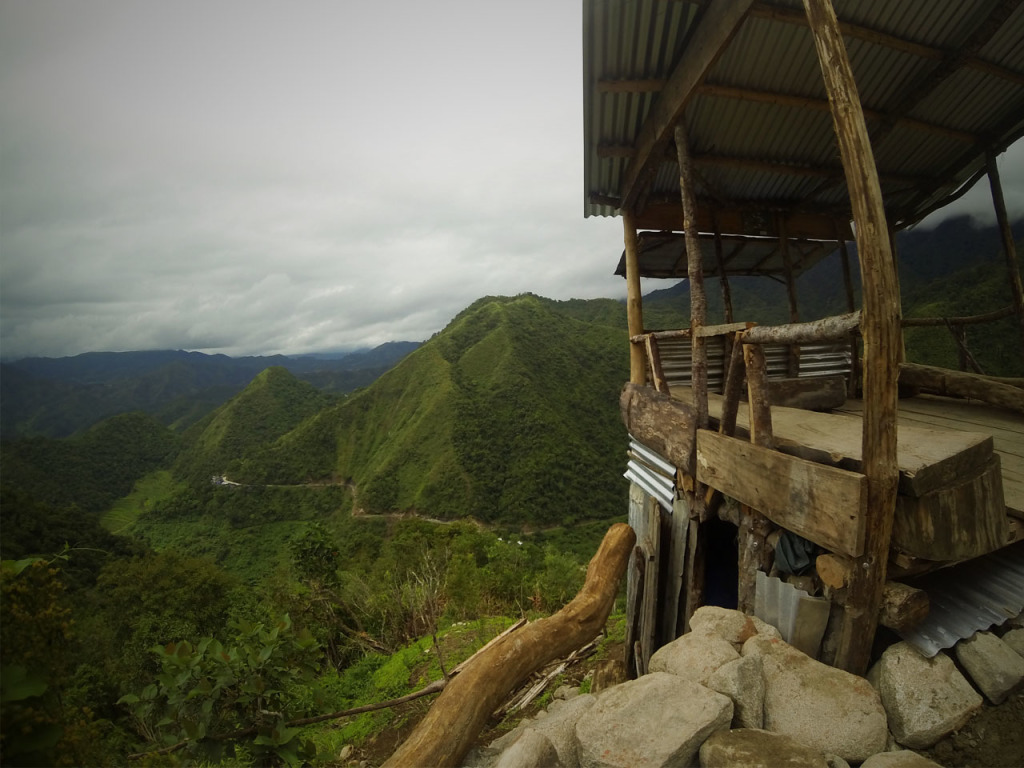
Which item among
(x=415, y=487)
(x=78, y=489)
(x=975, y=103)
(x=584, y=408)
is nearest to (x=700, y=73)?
(x=975, y=103)

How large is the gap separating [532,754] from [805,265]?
9.07m

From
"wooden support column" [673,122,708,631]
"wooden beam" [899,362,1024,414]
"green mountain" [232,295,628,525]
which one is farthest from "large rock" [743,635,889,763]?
"green mountain" [232,295,628,525]

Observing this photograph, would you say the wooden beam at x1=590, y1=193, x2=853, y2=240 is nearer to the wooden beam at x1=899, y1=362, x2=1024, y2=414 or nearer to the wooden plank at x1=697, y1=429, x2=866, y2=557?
the wooden beam at x1=899, y1=362, x2=1024, y2=414

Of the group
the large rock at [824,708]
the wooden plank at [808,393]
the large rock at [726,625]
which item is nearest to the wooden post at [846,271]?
the wooden plank at [808,393]

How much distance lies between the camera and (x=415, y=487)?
2121 inches

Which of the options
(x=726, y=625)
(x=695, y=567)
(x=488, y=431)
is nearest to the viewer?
(x=726, y=625)

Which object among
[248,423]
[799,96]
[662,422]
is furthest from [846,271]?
[248,423]

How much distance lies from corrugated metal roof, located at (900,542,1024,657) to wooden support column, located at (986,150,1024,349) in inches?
194

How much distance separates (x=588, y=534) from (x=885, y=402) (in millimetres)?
44217

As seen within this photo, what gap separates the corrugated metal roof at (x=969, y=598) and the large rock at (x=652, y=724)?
1.38 meters

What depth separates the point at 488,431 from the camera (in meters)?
58.0

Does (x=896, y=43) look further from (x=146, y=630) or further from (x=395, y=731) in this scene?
(x=146, y=630)

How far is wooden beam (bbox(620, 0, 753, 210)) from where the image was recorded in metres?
3.54

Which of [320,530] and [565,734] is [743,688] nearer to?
[565,734]
